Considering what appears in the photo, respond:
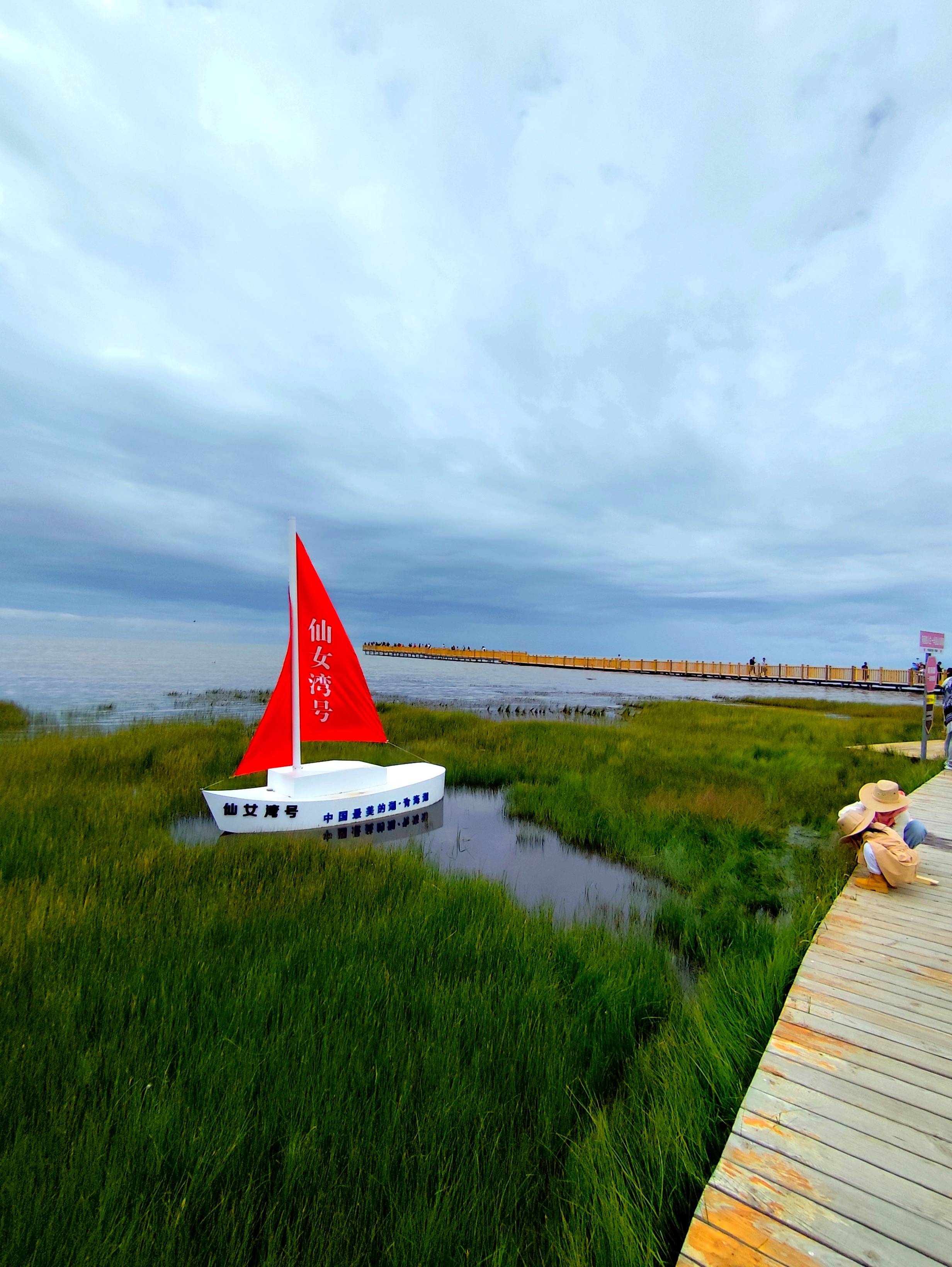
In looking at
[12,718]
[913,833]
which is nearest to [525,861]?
[913,833]

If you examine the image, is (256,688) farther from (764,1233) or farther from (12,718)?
(764,1233)

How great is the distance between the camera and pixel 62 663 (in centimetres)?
6550

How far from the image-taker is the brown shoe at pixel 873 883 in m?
5.89

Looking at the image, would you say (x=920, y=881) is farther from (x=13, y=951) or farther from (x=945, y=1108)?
(x=13, y=951)

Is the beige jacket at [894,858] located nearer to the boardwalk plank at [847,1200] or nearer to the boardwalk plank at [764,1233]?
the boardwalk plank at [847,1200]

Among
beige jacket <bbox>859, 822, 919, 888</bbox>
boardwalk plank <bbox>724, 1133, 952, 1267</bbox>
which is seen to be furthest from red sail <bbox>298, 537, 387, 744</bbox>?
boardwalk plank <bbox>724, 1133, 952, 1267</bbox>

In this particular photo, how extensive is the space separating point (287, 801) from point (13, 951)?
4.38 metres

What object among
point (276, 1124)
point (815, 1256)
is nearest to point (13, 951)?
point (276, 1124)

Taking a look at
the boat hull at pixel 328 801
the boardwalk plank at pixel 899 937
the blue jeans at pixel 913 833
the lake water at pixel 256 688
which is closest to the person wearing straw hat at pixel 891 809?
the blue jeans at pixel 913 833

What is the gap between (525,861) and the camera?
8539 millimetres

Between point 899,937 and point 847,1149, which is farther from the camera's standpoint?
point 899,937

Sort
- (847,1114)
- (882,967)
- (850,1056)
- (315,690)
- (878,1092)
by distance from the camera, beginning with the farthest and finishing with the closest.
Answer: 1. (315,690)
2. (882,967)
3. (850,1056)
4. (878,1092)
5. (847,1114)

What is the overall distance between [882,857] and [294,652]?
27.5 feet

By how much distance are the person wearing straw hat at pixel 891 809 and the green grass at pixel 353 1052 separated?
800 mm
